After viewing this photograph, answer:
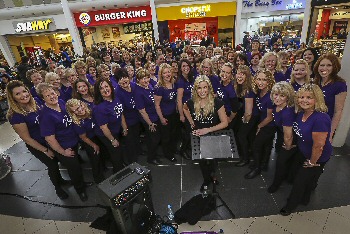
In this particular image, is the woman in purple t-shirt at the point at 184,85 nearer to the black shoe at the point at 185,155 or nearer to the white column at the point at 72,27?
the black shoe at the point at 185,155

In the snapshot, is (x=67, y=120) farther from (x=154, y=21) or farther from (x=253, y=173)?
(x=154, y=21)

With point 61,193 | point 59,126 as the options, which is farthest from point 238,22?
point 61,193

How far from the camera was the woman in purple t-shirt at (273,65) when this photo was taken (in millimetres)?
3898

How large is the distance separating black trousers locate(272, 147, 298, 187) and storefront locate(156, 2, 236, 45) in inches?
396

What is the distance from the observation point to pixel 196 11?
11508mm

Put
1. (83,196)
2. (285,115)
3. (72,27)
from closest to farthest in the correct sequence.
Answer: (285,115), (83,196), (72,27)

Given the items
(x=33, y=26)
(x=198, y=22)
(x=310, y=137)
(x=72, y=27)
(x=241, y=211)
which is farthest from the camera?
(x=33, y=26)

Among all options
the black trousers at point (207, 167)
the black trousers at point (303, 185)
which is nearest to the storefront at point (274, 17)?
the black trousers at point (303, 185)

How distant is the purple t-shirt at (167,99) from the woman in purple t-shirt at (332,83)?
2.14 m

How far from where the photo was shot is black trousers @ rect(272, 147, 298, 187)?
2857 mm

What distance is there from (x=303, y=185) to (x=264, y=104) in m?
1.13

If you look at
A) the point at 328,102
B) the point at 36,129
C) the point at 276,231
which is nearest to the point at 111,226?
the point at 36,129

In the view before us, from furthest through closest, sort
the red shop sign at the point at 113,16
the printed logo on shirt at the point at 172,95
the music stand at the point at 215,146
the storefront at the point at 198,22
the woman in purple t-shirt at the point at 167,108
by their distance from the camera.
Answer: the red shop sign at the point at 113,16
the storefront at the point at 198,22
the printed logo on shirt at the point at 172,95
the woman in purple t-shirt at the point at 167,108
the music stand at the point at 215,146

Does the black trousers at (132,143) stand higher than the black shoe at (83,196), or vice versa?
the black trousers at (132,143)
